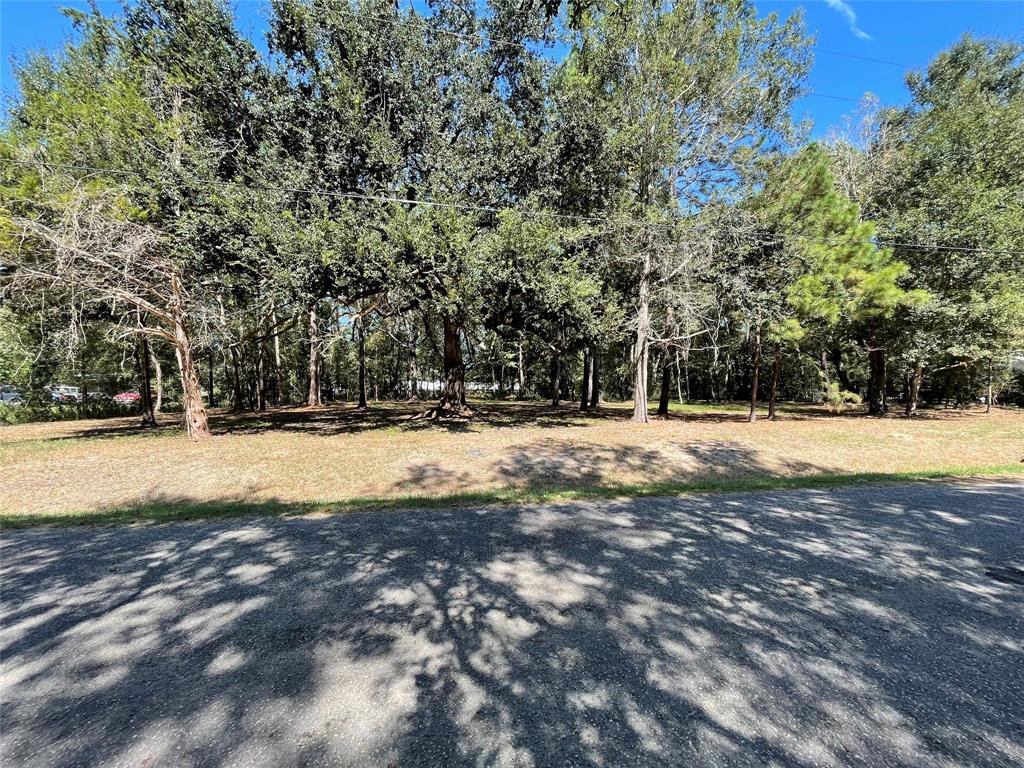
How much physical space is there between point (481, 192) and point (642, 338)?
23.9 feet

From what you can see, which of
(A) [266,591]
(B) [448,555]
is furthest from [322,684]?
(B) [448,555]

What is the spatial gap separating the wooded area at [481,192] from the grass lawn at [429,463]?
8.73ft

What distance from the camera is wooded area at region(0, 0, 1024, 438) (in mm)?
9875

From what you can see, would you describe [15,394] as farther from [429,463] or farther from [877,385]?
[877,385]

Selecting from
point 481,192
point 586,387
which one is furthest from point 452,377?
point 586,387

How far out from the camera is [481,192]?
12188 mm

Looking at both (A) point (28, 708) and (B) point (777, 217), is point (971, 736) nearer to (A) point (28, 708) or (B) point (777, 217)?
(A) point (28, 708)

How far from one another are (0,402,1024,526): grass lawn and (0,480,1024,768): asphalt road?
2129 mm

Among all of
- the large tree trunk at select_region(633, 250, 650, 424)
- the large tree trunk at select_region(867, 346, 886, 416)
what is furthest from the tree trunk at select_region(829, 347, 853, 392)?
the large tree trunk at select_region(633, 250, 650, 424)

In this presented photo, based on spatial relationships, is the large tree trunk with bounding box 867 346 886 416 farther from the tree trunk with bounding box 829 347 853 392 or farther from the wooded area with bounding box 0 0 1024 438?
the tree trunk with bounding box 829 347 853 392

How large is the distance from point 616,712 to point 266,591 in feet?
8.80

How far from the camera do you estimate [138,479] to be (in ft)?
24.0

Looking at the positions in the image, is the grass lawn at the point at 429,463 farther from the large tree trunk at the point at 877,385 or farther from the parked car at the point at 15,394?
the parked car at the point at 15,394

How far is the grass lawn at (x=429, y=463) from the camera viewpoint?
249 inches
